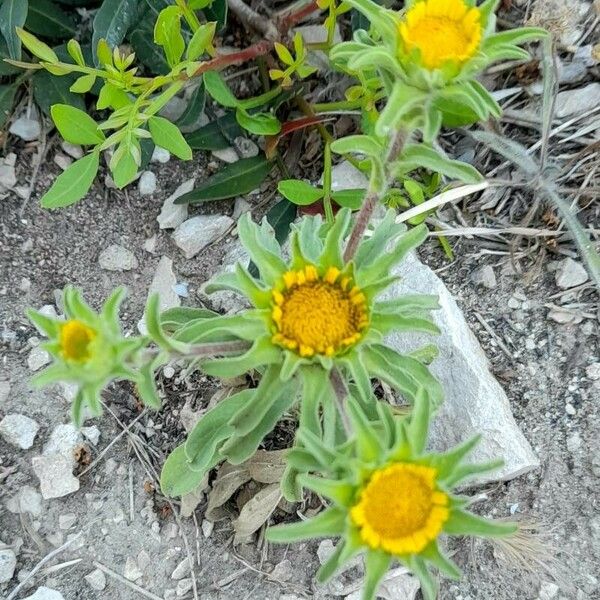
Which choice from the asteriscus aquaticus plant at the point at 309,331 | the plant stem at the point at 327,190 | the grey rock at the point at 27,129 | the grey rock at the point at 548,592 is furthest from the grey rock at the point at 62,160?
the grey rock at the point at 548,592

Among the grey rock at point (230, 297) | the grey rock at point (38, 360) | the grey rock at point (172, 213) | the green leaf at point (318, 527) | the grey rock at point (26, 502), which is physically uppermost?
the green leaf at point (318, 527)

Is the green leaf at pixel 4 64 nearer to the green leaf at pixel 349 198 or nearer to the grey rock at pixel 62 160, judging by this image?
the grey rock at pixel 62 160

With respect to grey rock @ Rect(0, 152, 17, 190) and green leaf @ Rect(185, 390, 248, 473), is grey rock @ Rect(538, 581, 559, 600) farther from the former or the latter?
grey rock @ Rect(0, 152, 17, 190)

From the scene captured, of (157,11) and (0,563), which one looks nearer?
(0,563)

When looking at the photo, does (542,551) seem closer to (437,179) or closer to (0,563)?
(437,179)

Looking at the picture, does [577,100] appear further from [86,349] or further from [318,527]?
[86,349]

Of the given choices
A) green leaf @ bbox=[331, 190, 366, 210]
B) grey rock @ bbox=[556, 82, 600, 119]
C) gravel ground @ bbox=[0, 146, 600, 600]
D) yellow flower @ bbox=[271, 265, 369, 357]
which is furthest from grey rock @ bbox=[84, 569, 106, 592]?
grey rock @ bbox=[556, 82, 600, 119]

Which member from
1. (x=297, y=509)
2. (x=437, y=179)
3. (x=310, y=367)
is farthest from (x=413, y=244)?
(x=297, y=509)
